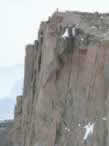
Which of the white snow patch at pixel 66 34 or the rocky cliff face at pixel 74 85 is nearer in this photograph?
the rocky cliff face at pixel 74 85

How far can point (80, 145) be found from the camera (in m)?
16.9

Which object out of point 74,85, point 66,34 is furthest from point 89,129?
point 66,34

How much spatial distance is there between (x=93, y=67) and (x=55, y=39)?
13.5 feet

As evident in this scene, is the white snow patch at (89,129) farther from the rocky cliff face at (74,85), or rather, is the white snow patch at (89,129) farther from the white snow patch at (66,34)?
the white snow patch at (66,34)

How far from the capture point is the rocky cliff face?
53.8 ft

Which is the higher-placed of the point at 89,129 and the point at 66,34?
the point at 66,34

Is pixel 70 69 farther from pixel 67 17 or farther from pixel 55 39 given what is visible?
pixel 67 17

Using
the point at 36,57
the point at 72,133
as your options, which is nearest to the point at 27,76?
the point at 36,57

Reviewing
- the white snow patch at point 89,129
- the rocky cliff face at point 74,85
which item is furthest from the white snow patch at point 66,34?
the white snow patch at point 89,129

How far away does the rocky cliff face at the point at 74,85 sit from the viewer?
16.4m

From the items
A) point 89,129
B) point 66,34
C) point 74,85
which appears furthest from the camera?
point 66,34

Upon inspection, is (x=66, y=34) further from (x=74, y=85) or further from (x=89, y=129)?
(x=89, y=129)

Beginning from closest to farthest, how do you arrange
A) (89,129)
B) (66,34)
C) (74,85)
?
(89,129) → (74,85) → (66,34)

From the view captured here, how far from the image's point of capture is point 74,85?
60.1 feet
